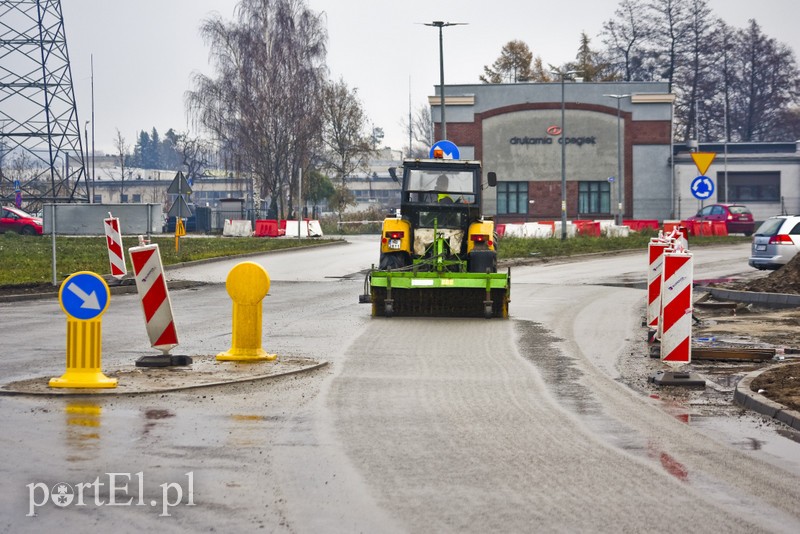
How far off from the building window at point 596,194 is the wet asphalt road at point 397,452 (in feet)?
185

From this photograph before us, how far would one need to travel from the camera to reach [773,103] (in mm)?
91812

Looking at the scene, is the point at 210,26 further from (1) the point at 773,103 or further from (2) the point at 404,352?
(2) the point at 404,352

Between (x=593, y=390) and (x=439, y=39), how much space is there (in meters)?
32.9

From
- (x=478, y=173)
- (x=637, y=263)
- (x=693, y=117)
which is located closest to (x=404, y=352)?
(x=478, y=173)

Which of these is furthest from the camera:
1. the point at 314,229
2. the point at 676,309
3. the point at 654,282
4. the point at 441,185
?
the point at 314,229

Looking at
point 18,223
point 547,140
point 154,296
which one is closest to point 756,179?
point 547,140

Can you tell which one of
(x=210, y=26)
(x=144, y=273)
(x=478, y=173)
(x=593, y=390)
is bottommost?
(x=593, y=390)

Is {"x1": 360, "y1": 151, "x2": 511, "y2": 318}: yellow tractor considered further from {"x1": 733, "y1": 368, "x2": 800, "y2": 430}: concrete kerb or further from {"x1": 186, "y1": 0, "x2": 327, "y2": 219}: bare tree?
{"x1": 186, "y1": 0, "x2": 327, "y2": 219}: bare tree

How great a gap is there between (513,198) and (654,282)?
54496 mm

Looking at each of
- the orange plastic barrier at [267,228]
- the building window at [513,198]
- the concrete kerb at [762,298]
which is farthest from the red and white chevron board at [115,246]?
the building window at [513,198]

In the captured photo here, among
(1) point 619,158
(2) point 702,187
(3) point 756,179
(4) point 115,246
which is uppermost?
(1) point 619,158

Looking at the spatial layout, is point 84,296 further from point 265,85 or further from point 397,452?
point 265,85

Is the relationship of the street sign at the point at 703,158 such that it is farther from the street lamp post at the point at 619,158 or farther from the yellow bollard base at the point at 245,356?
the street lamp post at the point at 619,158

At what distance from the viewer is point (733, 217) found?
5459cm
